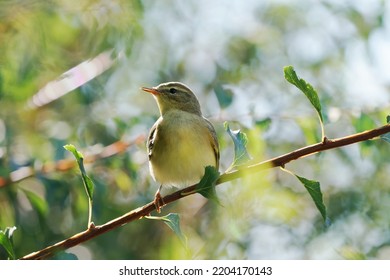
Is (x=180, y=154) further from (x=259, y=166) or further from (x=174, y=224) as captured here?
(x=259, y=166)

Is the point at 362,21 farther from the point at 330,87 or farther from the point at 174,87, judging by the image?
the point at 174,87

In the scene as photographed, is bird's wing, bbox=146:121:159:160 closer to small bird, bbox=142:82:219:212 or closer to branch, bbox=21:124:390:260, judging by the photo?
small bird, bbox=142:82:219:212

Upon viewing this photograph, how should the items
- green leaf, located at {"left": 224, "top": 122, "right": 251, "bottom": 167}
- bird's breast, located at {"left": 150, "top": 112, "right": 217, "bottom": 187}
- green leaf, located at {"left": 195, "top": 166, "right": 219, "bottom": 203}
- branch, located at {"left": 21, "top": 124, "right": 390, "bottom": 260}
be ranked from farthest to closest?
bird's breast, located at {"left": 150, "top": 112, "right": 217, "bottom": 187}
green leaf, located at {"left": 224, "top": 122, "right": 251, "bottom": 167}
green leaf, located at {"left": 195, "top": 166, "right": 219, "bottom": 203}
branch, located at {"left": 21, "top": 124, "right": 390, "bottom": 260}

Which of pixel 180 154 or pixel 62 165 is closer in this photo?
pixel 180 154

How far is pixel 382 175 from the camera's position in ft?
15.1

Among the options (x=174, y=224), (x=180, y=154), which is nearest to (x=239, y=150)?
(x=174, y=224)

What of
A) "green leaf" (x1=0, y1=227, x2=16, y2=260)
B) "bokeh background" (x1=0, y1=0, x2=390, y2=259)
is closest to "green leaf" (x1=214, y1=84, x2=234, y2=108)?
"bokeh background" (x1=0, y1=0, x2=390, y2=259)

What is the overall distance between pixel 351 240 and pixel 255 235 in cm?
62

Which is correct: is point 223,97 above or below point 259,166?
above

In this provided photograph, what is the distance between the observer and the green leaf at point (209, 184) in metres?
2.02

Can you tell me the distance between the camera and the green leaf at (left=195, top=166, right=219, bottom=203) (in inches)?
79.7

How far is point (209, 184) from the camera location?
203 cm

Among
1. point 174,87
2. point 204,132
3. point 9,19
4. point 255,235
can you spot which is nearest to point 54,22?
point 9,19
